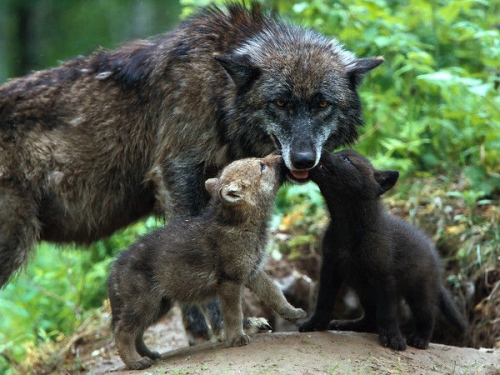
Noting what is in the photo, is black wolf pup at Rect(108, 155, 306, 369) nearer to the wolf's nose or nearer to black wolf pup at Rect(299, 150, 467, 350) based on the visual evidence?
the wolf's nose

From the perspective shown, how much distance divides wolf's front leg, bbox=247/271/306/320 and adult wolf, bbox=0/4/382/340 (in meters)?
0.84

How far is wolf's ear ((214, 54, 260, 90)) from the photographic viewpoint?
18.7 feet

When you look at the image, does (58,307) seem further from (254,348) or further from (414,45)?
(414,45)

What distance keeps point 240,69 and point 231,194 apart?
1.25 meters

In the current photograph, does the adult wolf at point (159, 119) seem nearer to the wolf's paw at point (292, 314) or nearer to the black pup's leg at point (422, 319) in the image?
the wolf's paw at point (292, 314)

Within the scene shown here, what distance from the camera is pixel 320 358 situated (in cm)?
494

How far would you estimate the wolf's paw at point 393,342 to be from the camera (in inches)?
208

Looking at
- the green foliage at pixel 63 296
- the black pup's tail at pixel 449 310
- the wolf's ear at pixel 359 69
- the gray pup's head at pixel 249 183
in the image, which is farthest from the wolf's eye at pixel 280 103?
the green foliage at pixel 63 296

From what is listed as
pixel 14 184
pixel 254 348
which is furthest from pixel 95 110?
pixel 254 348

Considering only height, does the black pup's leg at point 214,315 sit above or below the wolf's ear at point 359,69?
below

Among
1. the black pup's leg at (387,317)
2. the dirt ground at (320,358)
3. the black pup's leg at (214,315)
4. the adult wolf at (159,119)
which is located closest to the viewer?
the dirt ground at (320,358)

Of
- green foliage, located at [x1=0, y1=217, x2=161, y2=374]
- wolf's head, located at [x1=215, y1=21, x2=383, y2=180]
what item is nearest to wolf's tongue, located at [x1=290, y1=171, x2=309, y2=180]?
wolf's head, located at [x1=215, y1=21, x2=383, y2=180]

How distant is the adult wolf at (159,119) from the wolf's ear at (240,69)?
0.03ft

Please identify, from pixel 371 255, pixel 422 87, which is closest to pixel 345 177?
pixel 371 255
